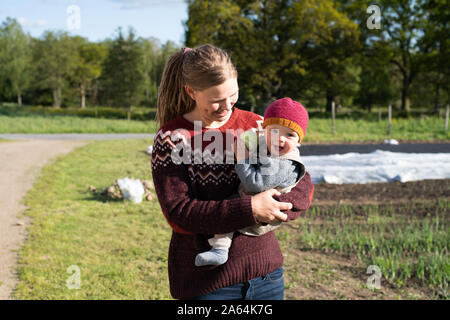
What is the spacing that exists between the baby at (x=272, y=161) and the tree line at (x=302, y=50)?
19062 mm

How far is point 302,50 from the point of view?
3069cm

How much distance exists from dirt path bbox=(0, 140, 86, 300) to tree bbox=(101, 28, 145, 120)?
60.5 feet

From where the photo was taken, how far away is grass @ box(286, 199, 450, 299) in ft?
14.4

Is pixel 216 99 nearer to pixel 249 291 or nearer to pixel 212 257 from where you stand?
pixel 212 257

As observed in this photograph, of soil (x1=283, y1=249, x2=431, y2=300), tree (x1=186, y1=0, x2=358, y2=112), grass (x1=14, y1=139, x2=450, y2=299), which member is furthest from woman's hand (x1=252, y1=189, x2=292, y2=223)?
tree (x1=186, y1=0, x2=358, y2=112)

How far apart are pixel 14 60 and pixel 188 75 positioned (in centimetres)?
5522

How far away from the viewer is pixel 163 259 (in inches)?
205

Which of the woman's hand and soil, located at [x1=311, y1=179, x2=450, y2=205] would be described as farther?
soil, located at [x1=311, y1=179, x2=450, y2=205]

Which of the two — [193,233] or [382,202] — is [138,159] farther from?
[193,233]

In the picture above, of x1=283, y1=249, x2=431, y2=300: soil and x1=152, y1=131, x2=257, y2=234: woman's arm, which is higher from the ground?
x1=152, y1=131, x2=257, y2=234: woman's arm

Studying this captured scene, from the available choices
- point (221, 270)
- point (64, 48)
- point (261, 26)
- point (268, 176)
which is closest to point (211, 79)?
point (268, 176)

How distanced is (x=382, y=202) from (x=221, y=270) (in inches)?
236

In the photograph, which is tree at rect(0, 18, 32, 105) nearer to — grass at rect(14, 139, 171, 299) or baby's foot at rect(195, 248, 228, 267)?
grass at rect(14, 139, 171, 299)

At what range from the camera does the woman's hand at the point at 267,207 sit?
1577mm
